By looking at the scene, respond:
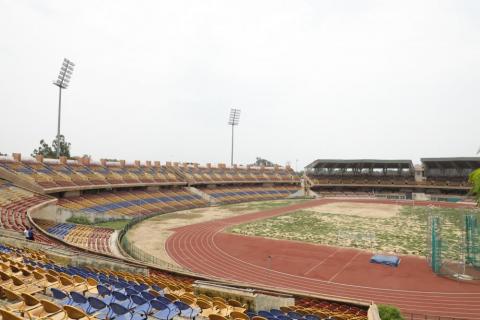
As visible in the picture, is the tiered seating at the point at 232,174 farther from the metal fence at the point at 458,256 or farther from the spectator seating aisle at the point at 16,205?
the metal fence at the point at 458,256

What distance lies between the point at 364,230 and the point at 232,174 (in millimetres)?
48498

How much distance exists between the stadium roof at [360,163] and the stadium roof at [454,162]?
4.39 meters

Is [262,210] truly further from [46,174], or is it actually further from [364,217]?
[46,174]

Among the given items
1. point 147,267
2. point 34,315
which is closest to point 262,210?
point 147,267

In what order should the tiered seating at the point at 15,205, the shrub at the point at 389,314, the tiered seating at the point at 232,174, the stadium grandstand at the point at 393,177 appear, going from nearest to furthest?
the shrub at the point at 389,314 < the tiered seating at the point at 15,205 < the tiered seating at the point at 232,174 < the stadium grandstand at the point at 393,177

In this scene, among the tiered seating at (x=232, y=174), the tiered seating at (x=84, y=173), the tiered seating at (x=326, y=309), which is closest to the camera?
the tiered seating at (x=326, y=309)

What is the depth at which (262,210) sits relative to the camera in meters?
59.1

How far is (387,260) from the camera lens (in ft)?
86.5

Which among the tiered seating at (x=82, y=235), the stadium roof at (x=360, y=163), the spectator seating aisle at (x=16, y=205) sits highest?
the stadium roof at (x=360, y=163)

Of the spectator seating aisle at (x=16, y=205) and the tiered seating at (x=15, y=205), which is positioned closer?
the spectator seating aisle at (x=16, y=205)

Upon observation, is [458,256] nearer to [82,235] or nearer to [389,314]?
[389,314]

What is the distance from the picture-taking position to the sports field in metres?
32.8

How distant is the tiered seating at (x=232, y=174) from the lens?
75125 millimetres

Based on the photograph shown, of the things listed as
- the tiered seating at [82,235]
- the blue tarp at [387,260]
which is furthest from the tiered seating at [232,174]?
the blue tarp at [387,260]
